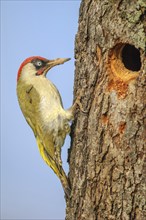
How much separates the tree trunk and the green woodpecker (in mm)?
542

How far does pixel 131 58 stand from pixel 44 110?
1362 mm

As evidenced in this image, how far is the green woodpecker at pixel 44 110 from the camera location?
15.4ft

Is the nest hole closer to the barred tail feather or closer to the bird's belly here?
the bird's belly

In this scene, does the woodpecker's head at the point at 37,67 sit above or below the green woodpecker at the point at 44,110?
above

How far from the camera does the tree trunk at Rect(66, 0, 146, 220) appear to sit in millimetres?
3486

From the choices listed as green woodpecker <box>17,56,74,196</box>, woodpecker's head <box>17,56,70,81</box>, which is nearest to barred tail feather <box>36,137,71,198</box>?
green woodpecker <box>17,56,74,196</box>

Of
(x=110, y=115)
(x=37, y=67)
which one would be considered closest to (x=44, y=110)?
(x=37, y=67)

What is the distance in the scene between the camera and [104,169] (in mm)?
3629

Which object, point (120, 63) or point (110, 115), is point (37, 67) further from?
point (110, 115)

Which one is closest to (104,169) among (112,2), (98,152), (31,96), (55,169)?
(98,152)

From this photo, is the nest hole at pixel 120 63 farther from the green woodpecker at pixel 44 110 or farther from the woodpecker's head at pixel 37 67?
the woodpecker's head at pixel 37 67

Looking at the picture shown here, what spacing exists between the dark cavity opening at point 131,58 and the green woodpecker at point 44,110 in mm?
801

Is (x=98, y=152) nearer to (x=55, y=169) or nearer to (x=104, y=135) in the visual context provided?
(x=104, y=135)

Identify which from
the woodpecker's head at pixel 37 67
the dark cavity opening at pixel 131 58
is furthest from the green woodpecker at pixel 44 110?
the dark cavity opening at pixel 131 58
